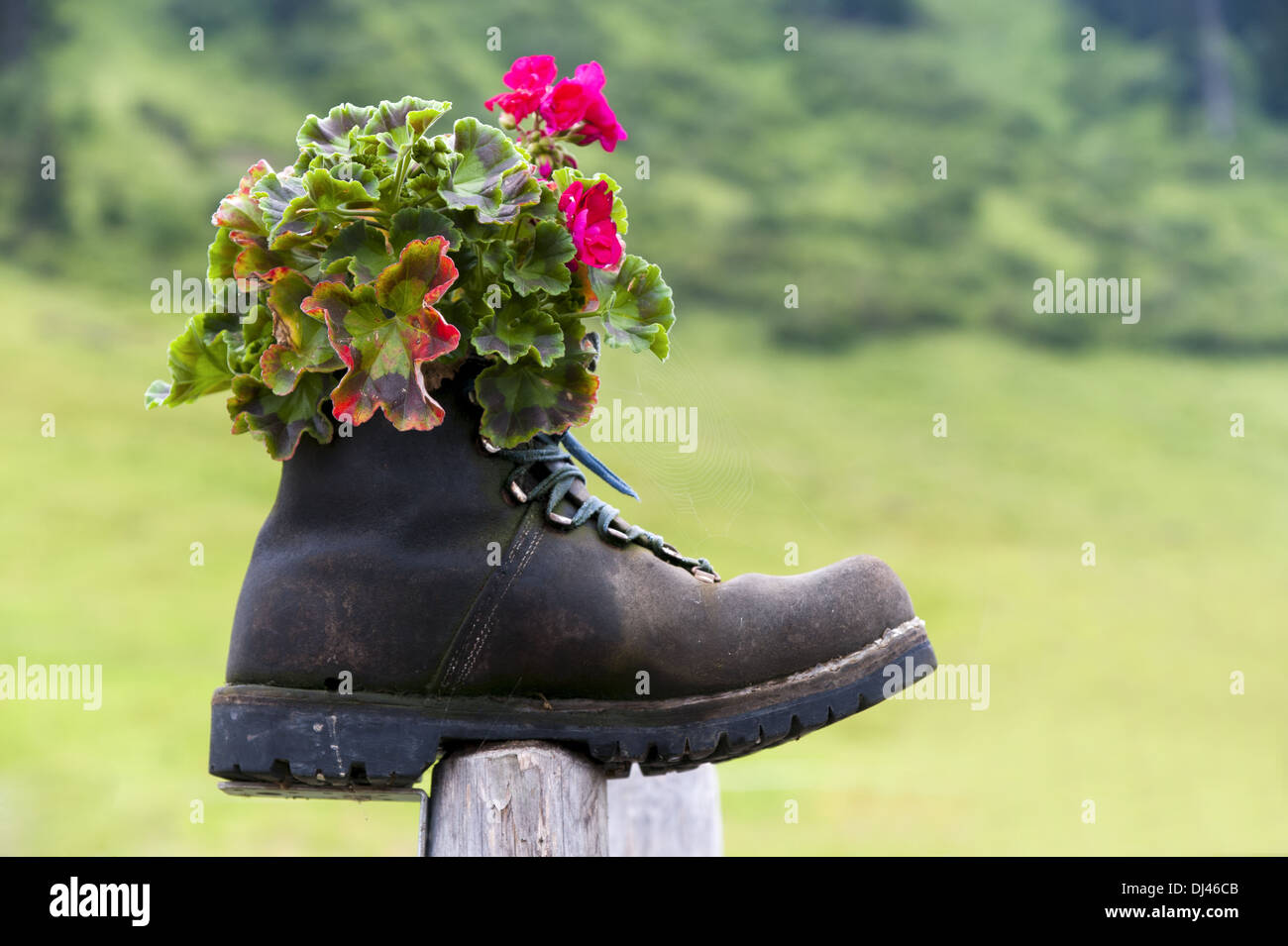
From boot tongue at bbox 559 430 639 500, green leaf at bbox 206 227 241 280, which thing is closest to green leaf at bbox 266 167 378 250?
green leaf at bbox 206 227 241 280

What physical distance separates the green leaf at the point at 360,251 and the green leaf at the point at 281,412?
0.50 ft

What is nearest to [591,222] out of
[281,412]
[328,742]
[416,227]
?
[416,227]

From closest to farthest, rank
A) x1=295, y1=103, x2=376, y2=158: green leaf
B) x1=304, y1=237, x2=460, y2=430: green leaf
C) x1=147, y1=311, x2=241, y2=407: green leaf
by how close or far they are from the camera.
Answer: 1. x1=304, y1=237, x2=460, y2=430: green leaf
2. x1=295, y1=103, x2=376, y2=158: green leaf
3. x1=147, y1=311, x2=241, y2=407: green leaf

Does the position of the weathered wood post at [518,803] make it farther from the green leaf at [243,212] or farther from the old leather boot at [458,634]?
the green leaf at [243,212]

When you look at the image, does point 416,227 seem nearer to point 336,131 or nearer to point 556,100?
point 336,131

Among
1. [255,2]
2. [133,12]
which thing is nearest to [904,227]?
[255,2]

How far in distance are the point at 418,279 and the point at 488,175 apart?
0.15 metres

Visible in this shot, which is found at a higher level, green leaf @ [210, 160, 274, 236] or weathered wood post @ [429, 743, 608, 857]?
green leaf @ [210, 160, 274, 236]

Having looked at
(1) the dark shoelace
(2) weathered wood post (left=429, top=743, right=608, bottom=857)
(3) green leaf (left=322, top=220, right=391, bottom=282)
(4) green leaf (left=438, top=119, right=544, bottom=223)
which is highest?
(4) green leaf (left=438, top=119, right=544, bottom=223)

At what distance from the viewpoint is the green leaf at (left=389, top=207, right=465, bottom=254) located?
135 centimetres

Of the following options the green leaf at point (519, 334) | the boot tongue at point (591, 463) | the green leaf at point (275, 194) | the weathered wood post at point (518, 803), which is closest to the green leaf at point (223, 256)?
the green leaf at point (275, 194)

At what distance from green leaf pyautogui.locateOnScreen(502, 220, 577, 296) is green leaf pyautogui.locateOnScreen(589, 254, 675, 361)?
0.07 meters

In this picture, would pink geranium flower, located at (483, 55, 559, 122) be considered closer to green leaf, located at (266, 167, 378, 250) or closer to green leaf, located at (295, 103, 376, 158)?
green leaf, located at (295, 103, 376, 158)

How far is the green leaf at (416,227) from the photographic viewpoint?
53.1 inches
